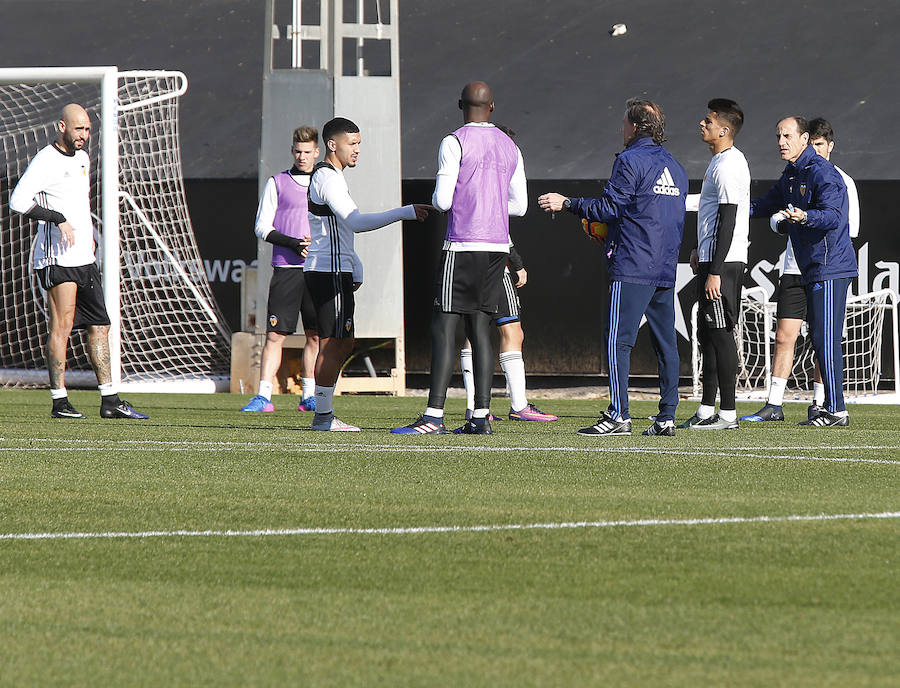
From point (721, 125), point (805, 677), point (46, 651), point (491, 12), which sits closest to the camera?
point (805, 677)

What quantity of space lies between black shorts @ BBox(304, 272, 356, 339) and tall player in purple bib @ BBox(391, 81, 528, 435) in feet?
1.76

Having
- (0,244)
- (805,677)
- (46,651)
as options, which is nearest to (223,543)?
(46,651)

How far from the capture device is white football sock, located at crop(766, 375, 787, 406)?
1014cm

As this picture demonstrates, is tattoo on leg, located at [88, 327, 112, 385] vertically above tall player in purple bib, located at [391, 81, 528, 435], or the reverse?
tall player in purple bib, located at [391, 81, 528, 435]

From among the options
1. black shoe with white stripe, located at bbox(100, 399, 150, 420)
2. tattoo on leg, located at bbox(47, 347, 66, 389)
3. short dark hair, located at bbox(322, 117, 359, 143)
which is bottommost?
black shoe with white stripe, located at bbox(100, 399, 150, 420)

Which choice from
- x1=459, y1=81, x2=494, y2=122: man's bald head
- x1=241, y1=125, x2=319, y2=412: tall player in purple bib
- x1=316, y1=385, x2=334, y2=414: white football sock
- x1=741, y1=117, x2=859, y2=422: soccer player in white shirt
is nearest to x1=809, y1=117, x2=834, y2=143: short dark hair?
x1=741, y1=117, x2=859, y2=422: soccer player in white shirt

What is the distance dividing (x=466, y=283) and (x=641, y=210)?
42.5 inches

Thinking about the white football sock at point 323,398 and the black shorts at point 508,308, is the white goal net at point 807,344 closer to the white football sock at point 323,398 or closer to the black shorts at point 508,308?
the black shorts at point 508,308

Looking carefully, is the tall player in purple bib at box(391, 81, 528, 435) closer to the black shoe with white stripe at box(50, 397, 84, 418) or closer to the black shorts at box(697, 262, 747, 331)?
the black shorts at box(697, 262, 747, 331)

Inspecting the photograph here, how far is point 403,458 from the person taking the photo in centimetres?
665

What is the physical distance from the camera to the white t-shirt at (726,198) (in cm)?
848

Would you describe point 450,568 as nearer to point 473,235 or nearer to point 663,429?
point 473,235

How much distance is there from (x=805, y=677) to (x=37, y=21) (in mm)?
20807

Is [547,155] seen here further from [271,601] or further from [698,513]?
[271,601]
